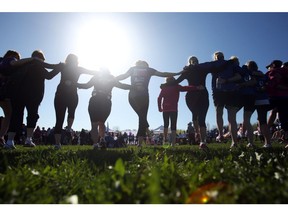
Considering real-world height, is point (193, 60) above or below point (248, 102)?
above

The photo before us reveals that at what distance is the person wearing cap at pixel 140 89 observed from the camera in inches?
289

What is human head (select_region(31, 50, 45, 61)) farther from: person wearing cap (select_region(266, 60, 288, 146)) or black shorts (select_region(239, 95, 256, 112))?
person wearing cap (select_region(266, 60, 288, 146))

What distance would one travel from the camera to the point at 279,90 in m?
7.11

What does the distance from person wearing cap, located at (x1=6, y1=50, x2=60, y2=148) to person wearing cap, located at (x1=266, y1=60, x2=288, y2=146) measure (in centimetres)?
547

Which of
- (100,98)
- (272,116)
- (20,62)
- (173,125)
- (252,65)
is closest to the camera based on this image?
(20,62)

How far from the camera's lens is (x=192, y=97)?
723 centimetres

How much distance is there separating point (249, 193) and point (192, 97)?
17.0 ft

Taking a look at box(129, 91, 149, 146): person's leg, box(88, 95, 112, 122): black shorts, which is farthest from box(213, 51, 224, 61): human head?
box(88, 95, 112, 122): black shorts

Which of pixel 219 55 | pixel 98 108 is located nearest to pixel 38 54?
pixel 98 108

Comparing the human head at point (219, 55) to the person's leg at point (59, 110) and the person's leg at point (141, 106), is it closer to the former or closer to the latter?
the person's leg at point (141, 106)

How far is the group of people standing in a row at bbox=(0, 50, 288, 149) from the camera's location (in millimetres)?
6789

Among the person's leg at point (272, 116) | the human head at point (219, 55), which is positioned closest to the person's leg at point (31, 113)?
the human head at point (219, 55)

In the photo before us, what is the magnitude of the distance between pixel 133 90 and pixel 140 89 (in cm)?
19

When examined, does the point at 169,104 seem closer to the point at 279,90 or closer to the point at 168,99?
the point at 168,99
